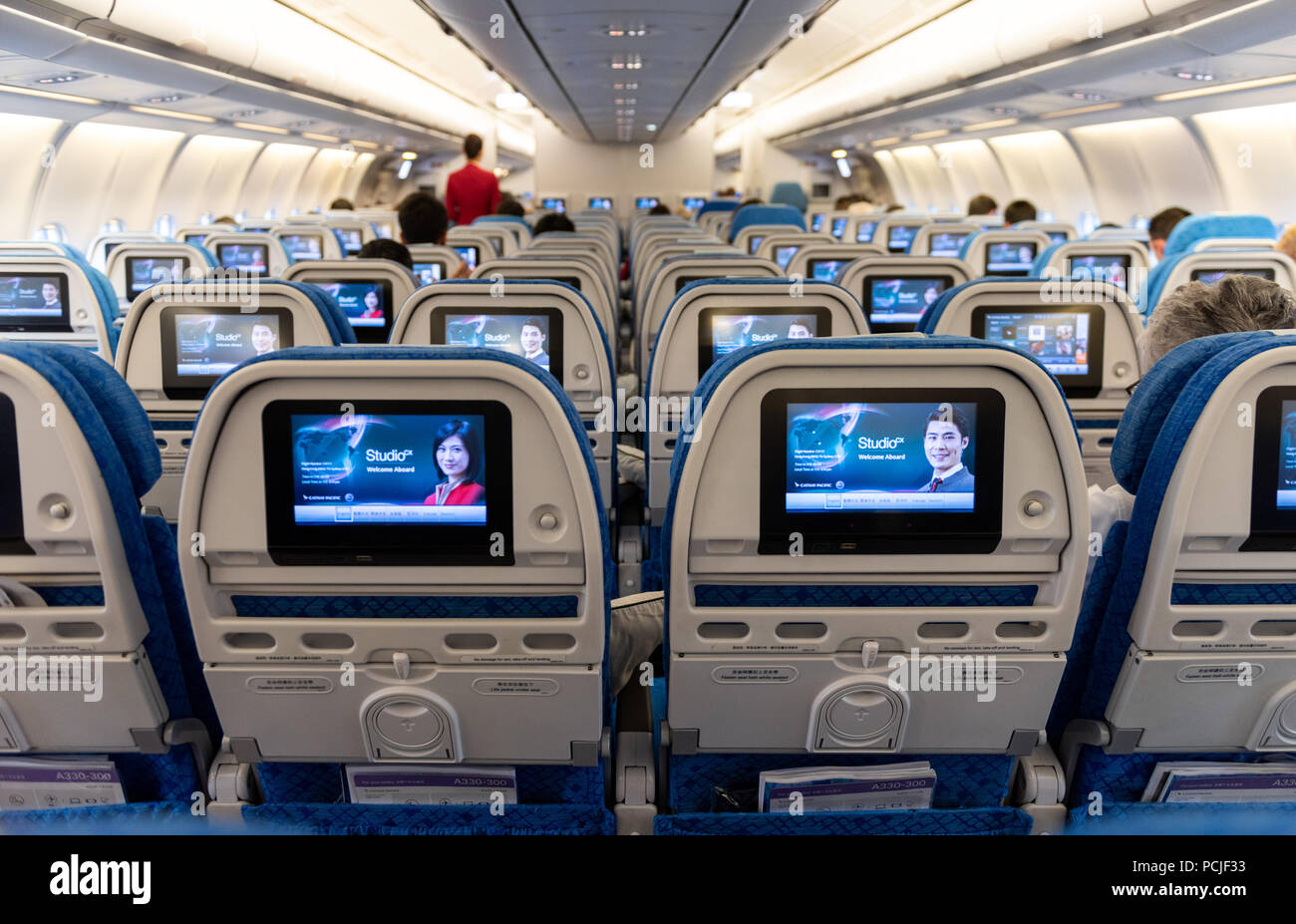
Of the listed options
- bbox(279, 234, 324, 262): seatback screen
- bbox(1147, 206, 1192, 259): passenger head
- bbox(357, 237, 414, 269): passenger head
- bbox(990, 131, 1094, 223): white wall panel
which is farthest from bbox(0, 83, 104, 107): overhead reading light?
bbox(990, 131, 1094, 223): white wall panel

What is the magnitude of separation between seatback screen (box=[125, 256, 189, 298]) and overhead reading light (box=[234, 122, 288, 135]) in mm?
8397

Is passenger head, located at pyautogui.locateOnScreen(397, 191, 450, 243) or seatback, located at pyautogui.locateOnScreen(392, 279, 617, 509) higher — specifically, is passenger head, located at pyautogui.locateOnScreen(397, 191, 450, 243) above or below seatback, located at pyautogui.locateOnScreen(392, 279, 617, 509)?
above

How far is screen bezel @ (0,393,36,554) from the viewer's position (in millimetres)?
1822

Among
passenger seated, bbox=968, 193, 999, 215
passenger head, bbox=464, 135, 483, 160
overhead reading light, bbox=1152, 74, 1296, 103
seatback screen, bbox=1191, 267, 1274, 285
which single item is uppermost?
overhead reading light, bbox=1152, 74, 1296, 103

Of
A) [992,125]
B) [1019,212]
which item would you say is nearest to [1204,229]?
[1019,212]

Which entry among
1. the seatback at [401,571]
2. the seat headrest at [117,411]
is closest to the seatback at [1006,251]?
the seatback at [401,571]

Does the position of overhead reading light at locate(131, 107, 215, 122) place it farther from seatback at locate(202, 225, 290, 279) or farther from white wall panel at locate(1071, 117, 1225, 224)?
white wall panel at locate(1071, 117, 1225, 224)

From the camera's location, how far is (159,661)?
6.77 ft

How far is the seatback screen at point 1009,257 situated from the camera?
324 inches

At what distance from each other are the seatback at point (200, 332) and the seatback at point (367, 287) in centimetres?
120

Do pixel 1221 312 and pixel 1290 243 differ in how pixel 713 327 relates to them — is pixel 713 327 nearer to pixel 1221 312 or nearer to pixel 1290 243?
pixel 1221 312

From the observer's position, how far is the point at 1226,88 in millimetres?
9258
